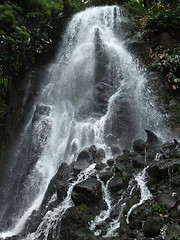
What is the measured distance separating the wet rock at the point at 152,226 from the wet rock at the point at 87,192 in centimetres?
165

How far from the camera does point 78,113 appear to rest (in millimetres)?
10516

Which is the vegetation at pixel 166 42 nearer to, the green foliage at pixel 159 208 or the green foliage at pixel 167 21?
the green foliage at pixel 167 21

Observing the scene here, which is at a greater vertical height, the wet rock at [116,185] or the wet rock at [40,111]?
the wet rock at [40,111]

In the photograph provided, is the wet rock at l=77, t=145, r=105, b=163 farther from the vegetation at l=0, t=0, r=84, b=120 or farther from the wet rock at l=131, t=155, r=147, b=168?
the vegetation at l=0, t=0, r=84, b=120

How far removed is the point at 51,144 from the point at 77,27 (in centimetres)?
1029

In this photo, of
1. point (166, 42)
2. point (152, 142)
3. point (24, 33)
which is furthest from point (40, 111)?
point (166, 42)

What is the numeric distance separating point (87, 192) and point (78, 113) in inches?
223

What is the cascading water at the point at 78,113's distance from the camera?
8.96m

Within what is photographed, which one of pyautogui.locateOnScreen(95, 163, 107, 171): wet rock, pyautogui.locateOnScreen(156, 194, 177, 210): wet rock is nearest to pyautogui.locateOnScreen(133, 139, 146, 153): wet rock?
pyautogui.locateOnScreen(95, 163, 107, 171): wet rock

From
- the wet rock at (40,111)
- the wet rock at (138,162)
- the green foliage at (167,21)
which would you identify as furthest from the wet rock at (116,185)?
the green foliage at (167,21)

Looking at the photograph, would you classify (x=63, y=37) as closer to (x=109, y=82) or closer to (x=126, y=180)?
(x=109, y=82)

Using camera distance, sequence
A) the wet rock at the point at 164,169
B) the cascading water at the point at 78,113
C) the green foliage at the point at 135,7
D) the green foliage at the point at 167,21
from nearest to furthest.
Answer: the wet rock at the point at 164,169 → the cascading water at the point at 78,113 → the green foliage at the point at 167,21 → the green foliage at the point at 135,7

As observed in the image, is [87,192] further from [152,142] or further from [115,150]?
[115,150]

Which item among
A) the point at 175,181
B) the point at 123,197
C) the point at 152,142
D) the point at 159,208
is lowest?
the point at 159,208
